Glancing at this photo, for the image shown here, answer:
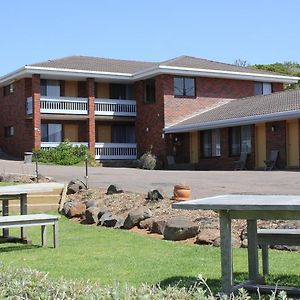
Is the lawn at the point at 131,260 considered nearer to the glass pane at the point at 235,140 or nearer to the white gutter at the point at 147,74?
the glass pane at the point at 235,140

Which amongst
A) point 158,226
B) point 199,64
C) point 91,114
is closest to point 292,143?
point 199,64

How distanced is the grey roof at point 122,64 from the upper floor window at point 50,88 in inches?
48.2

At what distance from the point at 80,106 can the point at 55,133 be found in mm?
2373

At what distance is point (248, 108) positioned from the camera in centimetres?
3219

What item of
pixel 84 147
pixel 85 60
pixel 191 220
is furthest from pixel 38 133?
pixel 191 220

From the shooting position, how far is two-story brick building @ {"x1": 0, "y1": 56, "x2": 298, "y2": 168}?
36.3m

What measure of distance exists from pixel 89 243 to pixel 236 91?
29869 millimetres

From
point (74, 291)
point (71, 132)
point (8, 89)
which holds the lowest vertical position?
point (74, 291)

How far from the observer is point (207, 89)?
124 ft

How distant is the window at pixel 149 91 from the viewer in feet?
124

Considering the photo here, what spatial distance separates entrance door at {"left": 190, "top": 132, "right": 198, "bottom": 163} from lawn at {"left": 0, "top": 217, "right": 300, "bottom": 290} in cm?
2421

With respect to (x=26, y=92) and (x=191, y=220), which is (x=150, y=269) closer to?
(x=191, y=220)

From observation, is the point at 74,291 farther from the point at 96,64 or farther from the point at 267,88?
the point at 267,88

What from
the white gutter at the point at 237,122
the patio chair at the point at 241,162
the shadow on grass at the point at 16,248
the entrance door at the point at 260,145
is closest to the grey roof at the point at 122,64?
the white gutter at the point at 237,122
